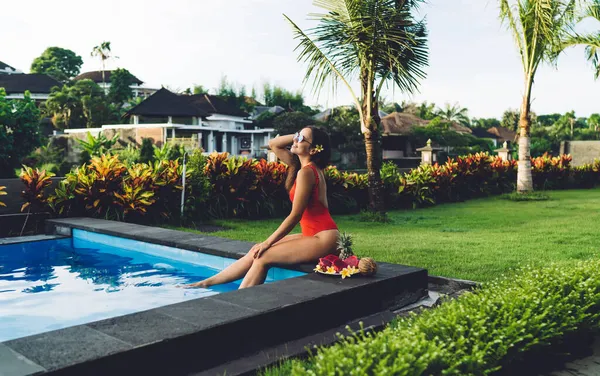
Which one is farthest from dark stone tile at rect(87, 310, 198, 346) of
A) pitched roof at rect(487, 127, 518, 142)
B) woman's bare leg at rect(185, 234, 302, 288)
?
pitched roof at rect(487, 127, 518, 142)

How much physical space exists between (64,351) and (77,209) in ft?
25.3

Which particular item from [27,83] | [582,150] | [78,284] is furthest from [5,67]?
[78,284]

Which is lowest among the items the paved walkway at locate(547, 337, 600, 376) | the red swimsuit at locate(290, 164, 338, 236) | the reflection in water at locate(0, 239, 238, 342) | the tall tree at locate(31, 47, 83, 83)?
the reflection in water at locate(0, 239, 238, 342)

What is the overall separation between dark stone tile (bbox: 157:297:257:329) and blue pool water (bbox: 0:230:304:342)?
171 centimetres

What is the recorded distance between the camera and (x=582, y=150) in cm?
2844

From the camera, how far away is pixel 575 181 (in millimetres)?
22609

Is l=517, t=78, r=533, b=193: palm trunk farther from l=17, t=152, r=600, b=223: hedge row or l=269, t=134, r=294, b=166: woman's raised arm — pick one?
l=269, t=134, r=294, b=166: woman's raised arm

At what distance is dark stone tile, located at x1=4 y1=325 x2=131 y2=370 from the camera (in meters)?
2.64

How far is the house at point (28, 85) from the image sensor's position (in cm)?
6475

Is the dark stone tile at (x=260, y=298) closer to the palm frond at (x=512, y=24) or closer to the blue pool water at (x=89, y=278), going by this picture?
the blue pool water at (x=89, y=278)

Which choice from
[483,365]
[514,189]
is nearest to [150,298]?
[483,365]

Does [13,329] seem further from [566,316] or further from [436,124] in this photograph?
[436,124]

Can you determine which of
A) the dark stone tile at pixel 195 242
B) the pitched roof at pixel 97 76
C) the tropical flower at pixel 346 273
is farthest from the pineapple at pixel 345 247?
the pitched roof at pixel 97 76

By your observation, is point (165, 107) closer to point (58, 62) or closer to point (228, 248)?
point (58, 62)
